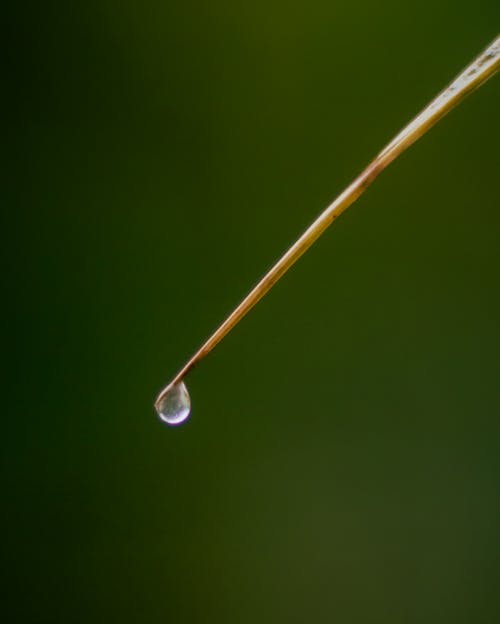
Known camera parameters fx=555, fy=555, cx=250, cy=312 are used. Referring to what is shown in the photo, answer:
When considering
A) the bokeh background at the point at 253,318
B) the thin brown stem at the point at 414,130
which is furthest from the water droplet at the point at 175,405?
the bokeh background at the point at 253,318

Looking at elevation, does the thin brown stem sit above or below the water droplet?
above

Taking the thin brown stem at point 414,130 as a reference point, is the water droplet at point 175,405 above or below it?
below

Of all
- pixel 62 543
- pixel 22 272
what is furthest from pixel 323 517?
pixel 22 272

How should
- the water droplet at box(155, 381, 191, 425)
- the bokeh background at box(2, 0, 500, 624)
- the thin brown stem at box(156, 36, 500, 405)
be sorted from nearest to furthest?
1. the thin brown stem at box(156, 36, 500, 405)
2. the water droplet at box(155, 381, 191, 425)
3. the bokeh background at box(2, 0, 500, 624)

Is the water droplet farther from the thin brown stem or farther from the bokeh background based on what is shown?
the bokeh background

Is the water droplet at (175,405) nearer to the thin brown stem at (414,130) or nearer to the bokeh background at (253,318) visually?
the thin brown stem at (414,130)

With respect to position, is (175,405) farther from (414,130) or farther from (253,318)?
(253,318)

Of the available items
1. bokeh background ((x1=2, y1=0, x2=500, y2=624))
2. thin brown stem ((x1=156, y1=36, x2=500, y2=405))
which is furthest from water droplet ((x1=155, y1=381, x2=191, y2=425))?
bokeh background ((x1=2, y1=0, x2=500, y2=624))

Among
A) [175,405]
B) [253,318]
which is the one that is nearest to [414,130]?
[175,405]
